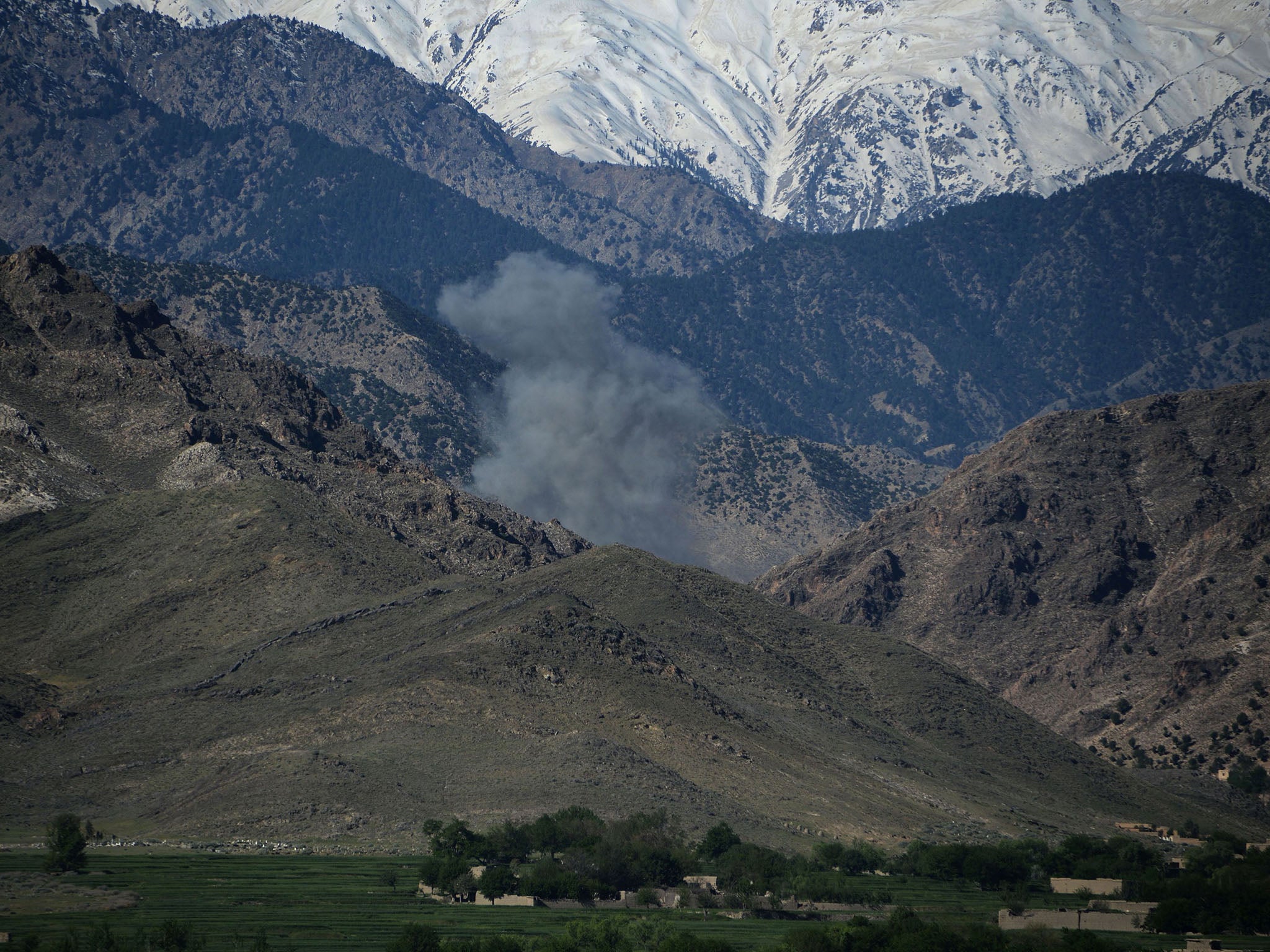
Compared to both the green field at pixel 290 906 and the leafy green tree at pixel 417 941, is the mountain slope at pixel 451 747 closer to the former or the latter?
the green field at pixel 290 906

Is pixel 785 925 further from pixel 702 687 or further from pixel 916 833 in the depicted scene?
pixel 702 687

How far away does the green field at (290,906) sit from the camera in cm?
12362

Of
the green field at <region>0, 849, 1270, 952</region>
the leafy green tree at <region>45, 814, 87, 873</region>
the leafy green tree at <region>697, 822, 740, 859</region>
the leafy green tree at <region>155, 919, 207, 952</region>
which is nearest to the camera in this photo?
the leafy green tree at <region>155, 919, 207, 952</region>

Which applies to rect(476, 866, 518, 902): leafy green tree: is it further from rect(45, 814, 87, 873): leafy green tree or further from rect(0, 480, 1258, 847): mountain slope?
rect(45, 814, 87, 873): leafy green tree

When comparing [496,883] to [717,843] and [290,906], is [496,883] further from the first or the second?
[717,843]

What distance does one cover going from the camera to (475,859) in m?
148

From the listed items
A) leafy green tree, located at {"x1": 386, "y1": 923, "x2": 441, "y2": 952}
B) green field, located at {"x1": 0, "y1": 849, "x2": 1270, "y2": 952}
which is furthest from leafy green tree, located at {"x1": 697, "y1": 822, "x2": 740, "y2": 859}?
leafy green tree, located at {"x1": 386, "y1": 923, "x2": 441, "y2": 952}

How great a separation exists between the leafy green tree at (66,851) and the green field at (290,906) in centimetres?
114

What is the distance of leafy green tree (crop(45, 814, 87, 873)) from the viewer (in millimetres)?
137250

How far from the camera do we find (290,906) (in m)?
130

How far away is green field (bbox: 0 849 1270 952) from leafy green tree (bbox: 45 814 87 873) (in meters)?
1.14

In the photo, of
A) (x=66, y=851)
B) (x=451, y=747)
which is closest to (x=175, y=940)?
(x=66, y=851)

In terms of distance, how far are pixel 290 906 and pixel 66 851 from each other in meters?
16.9

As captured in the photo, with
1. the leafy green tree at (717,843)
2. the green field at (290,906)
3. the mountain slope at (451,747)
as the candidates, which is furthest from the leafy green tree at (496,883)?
the leafy green tree at (717,843)
